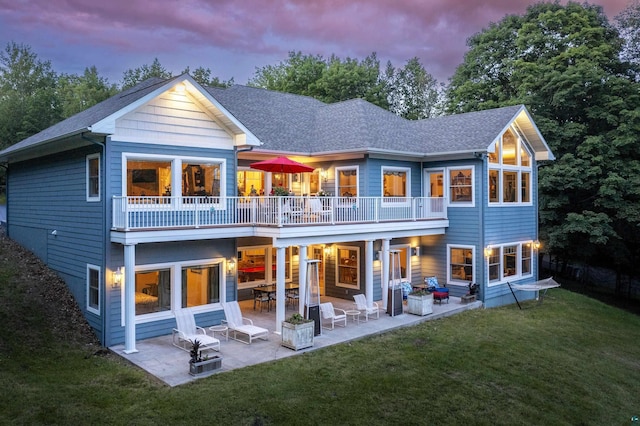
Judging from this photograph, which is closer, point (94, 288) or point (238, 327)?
point (238, 327)

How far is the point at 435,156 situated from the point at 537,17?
16.6 meters

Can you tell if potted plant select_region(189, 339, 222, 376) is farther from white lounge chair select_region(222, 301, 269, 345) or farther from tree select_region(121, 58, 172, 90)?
tree select_region(121, 58, 172, 90)

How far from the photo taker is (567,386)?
432 inches

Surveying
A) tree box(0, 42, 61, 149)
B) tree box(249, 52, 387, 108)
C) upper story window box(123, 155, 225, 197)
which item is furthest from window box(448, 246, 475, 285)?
Result: tree box(0, 42, 61, 149)

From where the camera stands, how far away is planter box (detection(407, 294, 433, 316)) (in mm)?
15664

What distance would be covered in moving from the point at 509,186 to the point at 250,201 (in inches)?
482

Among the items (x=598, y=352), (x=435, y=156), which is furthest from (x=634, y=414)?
(x=435, y=156)

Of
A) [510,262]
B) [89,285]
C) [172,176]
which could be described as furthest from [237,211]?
[510,262]

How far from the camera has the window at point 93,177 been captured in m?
12.7

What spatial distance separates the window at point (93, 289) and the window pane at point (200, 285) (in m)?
2.36

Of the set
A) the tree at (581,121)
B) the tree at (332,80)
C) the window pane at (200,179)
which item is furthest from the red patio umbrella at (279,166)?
the tree at (332,80)

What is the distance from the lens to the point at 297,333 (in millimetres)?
11641

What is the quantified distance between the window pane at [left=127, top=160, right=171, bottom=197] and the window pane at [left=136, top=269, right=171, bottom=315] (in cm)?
236

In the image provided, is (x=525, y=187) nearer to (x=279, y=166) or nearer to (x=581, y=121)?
(x=581, y=121)
